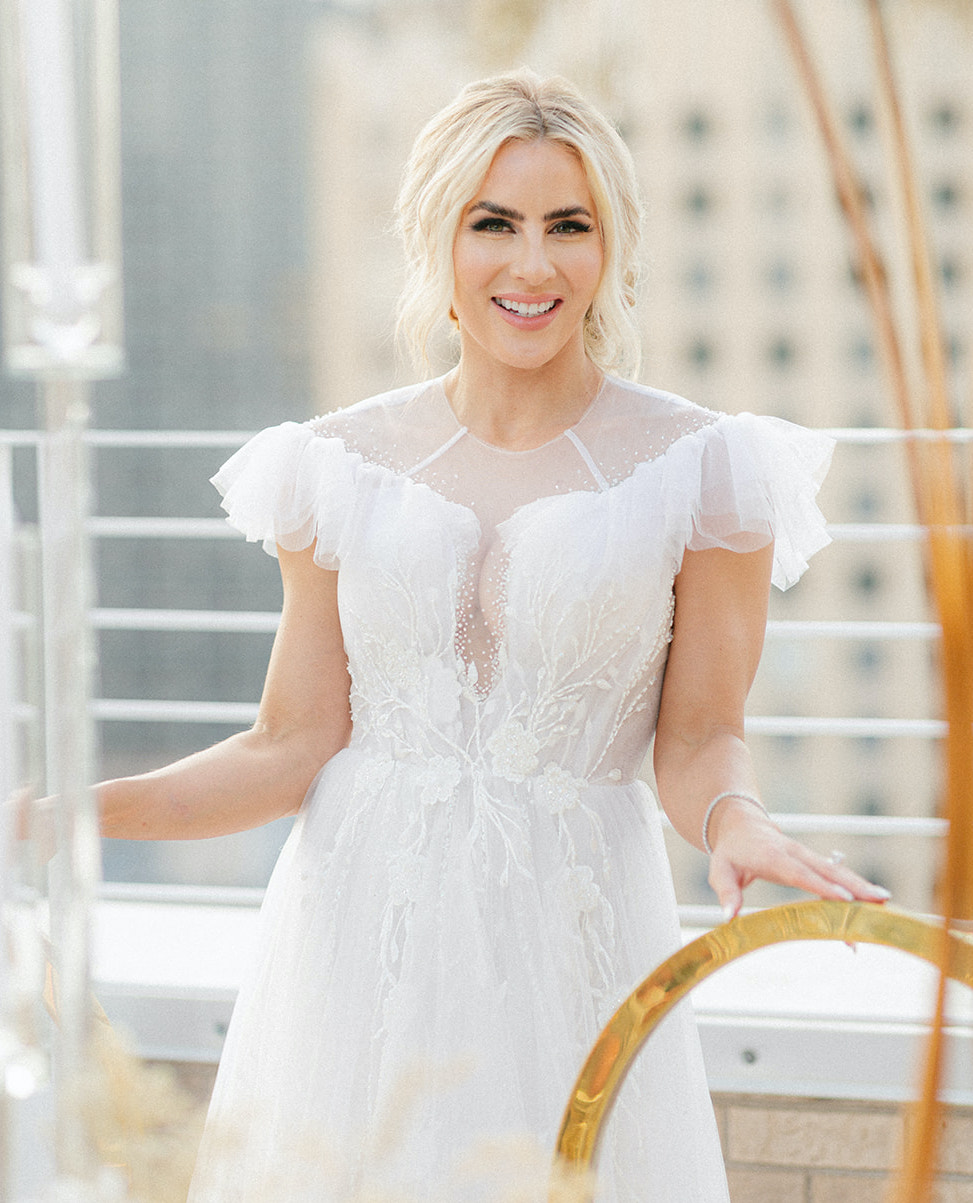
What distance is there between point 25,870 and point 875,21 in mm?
505

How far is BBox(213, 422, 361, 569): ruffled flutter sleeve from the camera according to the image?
1.35 m

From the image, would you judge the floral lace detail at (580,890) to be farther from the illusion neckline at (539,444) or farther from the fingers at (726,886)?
the illusion neckline at (539,444)

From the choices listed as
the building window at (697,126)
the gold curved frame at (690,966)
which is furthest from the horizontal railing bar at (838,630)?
the building window at (697,126)

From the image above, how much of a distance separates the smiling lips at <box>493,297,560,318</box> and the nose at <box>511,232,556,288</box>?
27mm

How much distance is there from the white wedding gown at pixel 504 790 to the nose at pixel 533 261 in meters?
0.19

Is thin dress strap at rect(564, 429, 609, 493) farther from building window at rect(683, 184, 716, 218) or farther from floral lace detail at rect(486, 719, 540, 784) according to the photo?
building window at rect(683, 184, 716, 218)

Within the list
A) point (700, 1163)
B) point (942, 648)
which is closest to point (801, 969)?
point (700, 1163)

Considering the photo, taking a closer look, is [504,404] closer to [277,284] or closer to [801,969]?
[801,969]

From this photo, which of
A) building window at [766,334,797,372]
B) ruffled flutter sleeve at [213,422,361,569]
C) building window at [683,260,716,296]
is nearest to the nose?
ruffled flutter sleeve at [213,422,361,569]

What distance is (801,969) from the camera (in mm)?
1903

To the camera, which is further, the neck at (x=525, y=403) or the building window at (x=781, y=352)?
the building window at (x=781, y=352)

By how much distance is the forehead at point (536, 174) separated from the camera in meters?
1.23

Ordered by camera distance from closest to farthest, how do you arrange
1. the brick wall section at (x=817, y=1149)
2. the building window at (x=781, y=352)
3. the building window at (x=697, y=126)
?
the brick wall section at (x=817, y=1149), the building window at (x=697, y=126), the building window at (x=781, y=352)

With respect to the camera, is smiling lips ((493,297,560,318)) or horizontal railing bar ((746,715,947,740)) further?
horizontal railing bar ((746,715,947,740))
